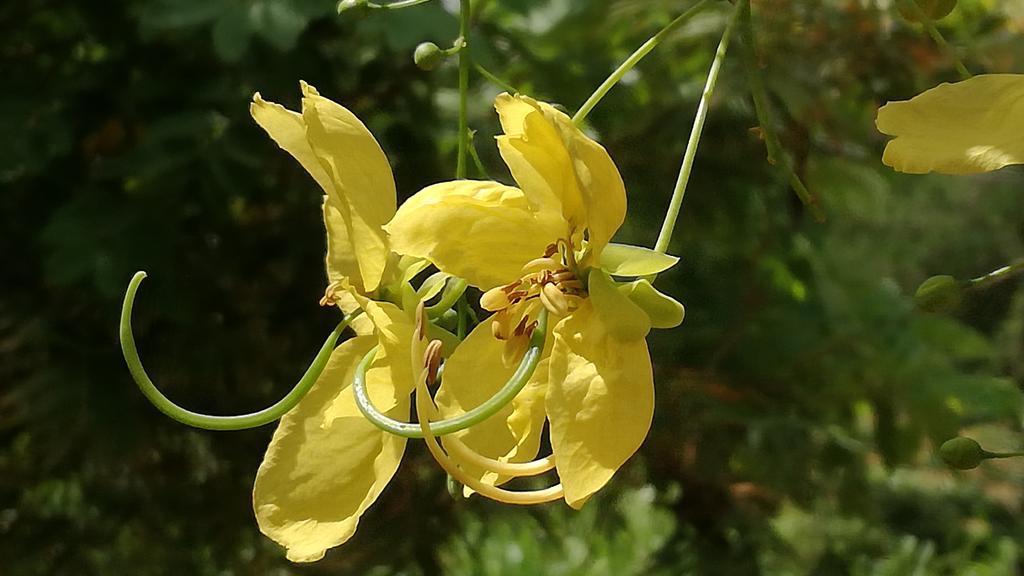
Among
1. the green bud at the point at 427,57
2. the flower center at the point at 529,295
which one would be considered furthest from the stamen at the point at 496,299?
the green bud at the point at 427,57

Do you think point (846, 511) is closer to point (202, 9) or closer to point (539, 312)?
point (202, 9)

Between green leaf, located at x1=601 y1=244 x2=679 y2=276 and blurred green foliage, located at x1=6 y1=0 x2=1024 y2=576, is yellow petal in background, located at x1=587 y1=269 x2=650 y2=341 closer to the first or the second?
green leaf, located at x1=601 y1=244 x2=679 y2=276

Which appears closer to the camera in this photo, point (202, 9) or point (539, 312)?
point (539, 312)

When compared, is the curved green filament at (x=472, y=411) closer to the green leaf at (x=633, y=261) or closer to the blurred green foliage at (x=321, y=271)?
the green leaf at (x=633, y=261)

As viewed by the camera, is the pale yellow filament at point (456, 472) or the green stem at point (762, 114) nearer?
the pale yellow filament at point (456, 472)

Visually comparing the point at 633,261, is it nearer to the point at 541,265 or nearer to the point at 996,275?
the point at 541,265

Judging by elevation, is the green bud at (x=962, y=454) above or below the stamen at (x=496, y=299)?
→ below

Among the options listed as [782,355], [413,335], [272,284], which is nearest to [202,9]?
[272,284]
